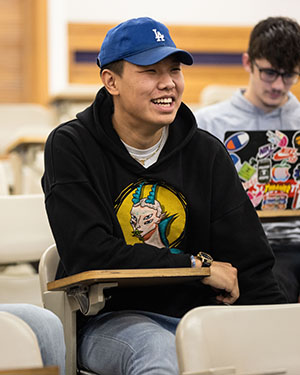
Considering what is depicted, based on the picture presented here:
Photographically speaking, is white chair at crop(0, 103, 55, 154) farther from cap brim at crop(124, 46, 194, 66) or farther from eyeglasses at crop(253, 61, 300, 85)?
cap brim at crop(124, 46, 194, 66)

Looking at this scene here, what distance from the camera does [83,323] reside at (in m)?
1.82

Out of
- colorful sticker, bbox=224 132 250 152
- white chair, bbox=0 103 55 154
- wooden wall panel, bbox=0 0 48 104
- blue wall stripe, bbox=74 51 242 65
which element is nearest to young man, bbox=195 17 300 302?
colorful sticker, bbox=224 132 250 152

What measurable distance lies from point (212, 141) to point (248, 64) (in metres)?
0.88

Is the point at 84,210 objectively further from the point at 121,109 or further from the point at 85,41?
the point at 85,41

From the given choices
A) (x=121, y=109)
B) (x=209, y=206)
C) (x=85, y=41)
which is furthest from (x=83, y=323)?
(x=85, y=41)

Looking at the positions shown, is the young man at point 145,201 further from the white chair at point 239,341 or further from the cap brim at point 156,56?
the white chair at point 239,341

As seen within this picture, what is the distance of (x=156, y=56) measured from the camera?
1787 mm

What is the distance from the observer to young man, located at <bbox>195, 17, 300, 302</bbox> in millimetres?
2561

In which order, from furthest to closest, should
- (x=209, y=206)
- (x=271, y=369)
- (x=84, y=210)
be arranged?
(x=209, y=206) → (x=84, y=210) → (x=271, y=369)

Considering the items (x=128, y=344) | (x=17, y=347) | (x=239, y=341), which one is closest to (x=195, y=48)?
(x=128, y=344)

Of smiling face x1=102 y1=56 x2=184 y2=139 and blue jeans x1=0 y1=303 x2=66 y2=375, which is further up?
smiling face x1=102 y1=56 x2=184 y2=139

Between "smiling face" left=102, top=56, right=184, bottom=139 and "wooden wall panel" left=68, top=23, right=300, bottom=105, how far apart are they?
4790mm

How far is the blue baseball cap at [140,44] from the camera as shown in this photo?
180 cm

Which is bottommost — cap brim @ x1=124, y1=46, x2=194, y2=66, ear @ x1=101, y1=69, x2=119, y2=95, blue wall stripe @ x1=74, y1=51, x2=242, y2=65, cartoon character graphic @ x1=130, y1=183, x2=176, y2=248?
cartoon character graphic @ x1=130, y1=183, x2=176, y2=248
